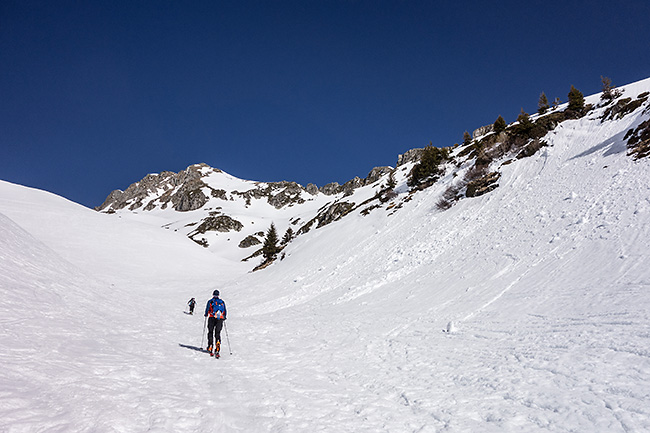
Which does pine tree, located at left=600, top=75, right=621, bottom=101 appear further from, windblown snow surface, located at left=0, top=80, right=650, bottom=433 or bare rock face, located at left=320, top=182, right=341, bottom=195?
bare rock face, located at left=320, top=182, right=341, bottom=195

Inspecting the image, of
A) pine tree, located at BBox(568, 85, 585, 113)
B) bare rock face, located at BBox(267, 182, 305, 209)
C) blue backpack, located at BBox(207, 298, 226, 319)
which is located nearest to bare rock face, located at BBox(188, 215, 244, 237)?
bare rock face, located at BBox(267, 182, 305, 209)

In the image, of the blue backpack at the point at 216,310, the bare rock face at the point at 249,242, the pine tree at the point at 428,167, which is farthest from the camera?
the bare rock face at the point at 249,242

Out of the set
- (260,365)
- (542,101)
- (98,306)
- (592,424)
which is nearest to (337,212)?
(542,101)

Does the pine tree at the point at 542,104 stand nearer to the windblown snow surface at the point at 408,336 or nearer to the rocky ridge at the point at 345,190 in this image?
the rocky ridge at the point at 345,190

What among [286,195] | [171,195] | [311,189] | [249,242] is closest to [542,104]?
[249,242]

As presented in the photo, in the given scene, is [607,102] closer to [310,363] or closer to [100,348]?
[310,363]

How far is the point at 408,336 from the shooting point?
33.7 ft

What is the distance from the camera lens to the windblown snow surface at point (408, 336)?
503 centimetres

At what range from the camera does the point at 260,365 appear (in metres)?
8.62

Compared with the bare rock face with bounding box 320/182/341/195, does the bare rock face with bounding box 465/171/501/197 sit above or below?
below

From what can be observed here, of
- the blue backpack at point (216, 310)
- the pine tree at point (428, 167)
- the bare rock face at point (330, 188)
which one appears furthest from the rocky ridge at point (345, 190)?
the blue backpack at point (216, 310)

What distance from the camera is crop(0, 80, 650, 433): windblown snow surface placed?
5031mm

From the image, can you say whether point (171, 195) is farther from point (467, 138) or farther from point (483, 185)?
point (483, 185)

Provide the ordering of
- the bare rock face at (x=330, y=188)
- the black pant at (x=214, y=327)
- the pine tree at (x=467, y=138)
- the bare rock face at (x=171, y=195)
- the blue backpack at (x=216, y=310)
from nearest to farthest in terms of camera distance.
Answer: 1. the black pant at (x=214, y=327)
2. the blue backpack at (x=216, y=310)
3. the pine tree at (x=467, y=138)
4. the bare rock face at (x=171, y=195)
5. the bare rock face at (x=330, y=188)
